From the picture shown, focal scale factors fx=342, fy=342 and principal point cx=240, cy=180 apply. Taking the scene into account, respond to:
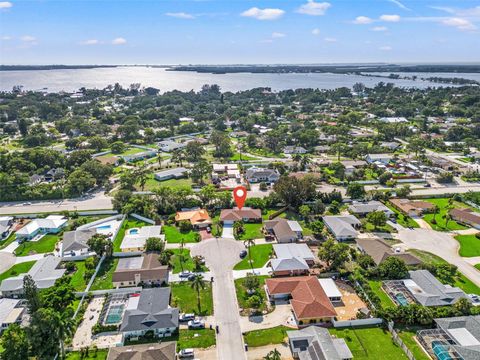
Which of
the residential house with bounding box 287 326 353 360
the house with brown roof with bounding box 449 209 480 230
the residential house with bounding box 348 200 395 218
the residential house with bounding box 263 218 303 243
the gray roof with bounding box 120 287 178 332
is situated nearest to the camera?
the residential house with bounding box 287 326 353 360

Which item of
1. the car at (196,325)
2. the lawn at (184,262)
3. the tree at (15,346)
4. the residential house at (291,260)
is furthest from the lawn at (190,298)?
the tree at (15,346)

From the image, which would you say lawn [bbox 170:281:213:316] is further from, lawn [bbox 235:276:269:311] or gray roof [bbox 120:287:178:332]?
lawn [bbox 235:276:269:311]

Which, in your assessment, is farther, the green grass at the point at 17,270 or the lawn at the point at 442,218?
the lawn at the point at 442,218

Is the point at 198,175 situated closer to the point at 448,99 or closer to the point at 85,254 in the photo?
the point at 85,254

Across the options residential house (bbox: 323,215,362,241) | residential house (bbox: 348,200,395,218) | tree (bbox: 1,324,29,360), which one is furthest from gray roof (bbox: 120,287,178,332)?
residential house (bbox: 348,200,395,218)

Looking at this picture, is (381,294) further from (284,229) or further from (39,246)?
(39,246)

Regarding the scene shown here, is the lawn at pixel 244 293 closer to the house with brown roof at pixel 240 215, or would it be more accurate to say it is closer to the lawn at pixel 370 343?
the lawn at pixel 370 343
